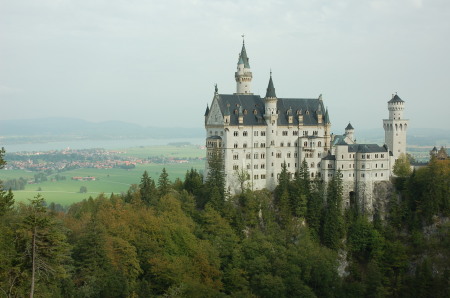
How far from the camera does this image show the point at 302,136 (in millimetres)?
89438

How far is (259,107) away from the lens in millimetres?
88375

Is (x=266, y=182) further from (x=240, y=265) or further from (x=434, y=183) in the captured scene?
(x=434, y=183)

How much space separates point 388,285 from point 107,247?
41802mm

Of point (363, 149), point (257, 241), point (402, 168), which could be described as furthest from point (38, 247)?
point (402, 168)

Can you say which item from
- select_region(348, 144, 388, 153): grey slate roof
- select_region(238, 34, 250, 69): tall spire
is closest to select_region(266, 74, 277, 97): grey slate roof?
select_region(238, 34, 250, 69): tall spire

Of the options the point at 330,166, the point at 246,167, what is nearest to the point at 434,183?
the point at 330,166

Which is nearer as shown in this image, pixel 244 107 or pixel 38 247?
pixel 38 247

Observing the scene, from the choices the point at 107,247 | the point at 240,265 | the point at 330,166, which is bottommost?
the point at 240,265

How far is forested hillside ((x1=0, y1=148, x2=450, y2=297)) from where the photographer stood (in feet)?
203

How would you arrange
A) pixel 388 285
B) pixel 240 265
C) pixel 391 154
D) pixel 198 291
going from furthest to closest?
pixel 391 154 → pixel 388 285 → pixel 240 265 → pixel 198 291

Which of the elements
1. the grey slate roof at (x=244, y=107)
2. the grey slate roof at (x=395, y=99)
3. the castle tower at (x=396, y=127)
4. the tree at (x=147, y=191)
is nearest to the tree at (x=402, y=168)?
the castle tower at (x=396, y=127)

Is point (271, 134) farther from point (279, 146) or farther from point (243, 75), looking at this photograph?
point (243, 75)

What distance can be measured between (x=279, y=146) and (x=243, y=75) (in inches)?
542

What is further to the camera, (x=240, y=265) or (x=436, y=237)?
(x=436, y=237)
